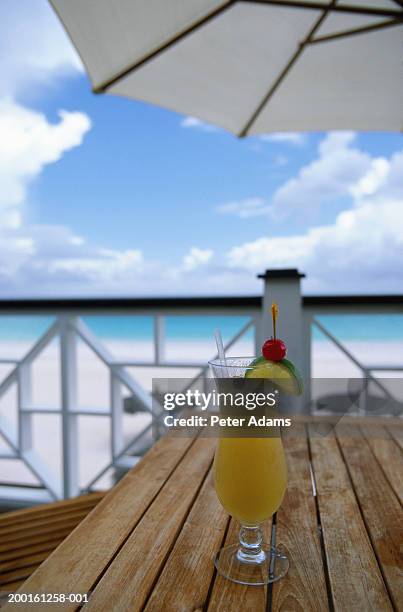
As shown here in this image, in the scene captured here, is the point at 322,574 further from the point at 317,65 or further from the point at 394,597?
the point at 317,65

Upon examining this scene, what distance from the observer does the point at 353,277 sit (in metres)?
16.3

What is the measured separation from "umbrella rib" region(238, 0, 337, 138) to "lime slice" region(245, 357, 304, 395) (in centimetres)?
155

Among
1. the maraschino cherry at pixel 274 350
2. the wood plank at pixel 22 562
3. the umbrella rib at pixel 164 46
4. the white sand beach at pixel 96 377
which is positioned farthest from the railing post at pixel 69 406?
the maraschino cherry at pixel 274 350

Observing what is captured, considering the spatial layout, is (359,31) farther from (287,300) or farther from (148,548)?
(148,548)

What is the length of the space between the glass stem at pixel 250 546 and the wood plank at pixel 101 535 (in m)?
0.18

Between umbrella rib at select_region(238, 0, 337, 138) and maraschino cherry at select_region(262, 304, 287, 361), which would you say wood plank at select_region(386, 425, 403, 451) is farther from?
umbrella rib at select_region(238, 0, 337, 138)

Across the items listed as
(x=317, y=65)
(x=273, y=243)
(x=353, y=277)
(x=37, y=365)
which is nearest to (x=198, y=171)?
(x=273, y=243)

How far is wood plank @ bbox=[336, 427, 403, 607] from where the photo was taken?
0.63m

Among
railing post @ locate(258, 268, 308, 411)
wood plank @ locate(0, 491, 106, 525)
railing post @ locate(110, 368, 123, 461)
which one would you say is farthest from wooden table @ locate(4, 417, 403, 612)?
railing post @ locate(110, 368, 123, 461)

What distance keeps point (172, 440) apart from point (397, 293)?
139 centimetres

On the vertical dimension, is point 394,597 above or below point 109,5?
below

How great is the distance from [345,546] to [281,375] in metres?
0.28

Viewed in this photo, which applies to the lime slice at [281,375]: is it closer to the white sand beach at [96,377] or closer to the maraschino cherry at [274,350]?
the maraschino cherry at [274,350]

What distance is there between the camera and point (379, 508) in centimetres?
82
